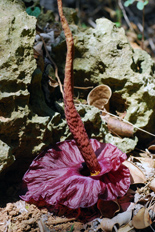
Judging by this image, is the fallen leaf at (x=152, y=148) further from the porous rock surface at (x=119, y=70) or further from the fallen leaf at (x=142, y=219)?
the fallen leaf at (x=142, y=219)

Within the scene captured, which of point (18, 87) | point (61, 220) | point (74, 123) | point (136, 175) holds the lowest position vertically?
point (61, 220)

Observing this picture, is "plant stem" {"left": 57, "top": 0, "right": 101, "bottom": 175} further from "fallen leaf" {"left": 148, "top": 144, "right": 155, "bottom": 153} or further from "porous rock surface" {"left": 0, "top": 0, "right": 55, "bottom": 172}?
"fallen leaf" {"left": 148, "top": 144, "right": 155, "bottom": 153}

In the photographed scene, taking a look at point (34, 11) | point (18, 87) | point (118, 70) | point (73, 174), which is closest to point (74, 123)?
point (73, 174)

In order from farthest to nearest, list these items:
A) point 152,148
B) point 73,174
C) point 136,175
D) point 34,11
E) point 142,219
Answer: point 34,11 < point 152,148 < point 136,175 < point 73,174 < point 142,219

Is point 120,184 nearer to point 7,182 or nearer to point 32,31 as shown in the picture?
point 7,182

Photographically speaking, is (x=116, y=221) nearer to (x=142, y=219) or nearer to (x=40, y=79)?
(x=142, y=219)

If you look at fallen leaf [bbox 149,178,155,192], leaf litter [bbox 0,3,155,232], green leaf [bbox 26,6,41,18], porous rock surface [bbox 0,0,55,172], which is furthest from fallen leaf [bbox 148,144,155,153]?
green leaf [bbox 26,6,41,18]

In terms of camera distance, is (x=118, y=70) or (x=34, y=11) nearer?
(x=118, y=70)

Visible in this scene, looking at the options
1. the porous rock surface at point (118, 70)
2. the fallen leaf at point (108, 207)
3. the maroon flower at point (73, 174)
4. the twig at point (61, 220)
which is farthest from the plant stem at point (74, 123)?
the porous rock surface at point (118, 70)

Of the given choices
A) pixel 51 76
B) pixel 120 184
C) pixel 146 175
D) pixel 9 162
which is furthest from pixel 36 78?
pixel 146 175
